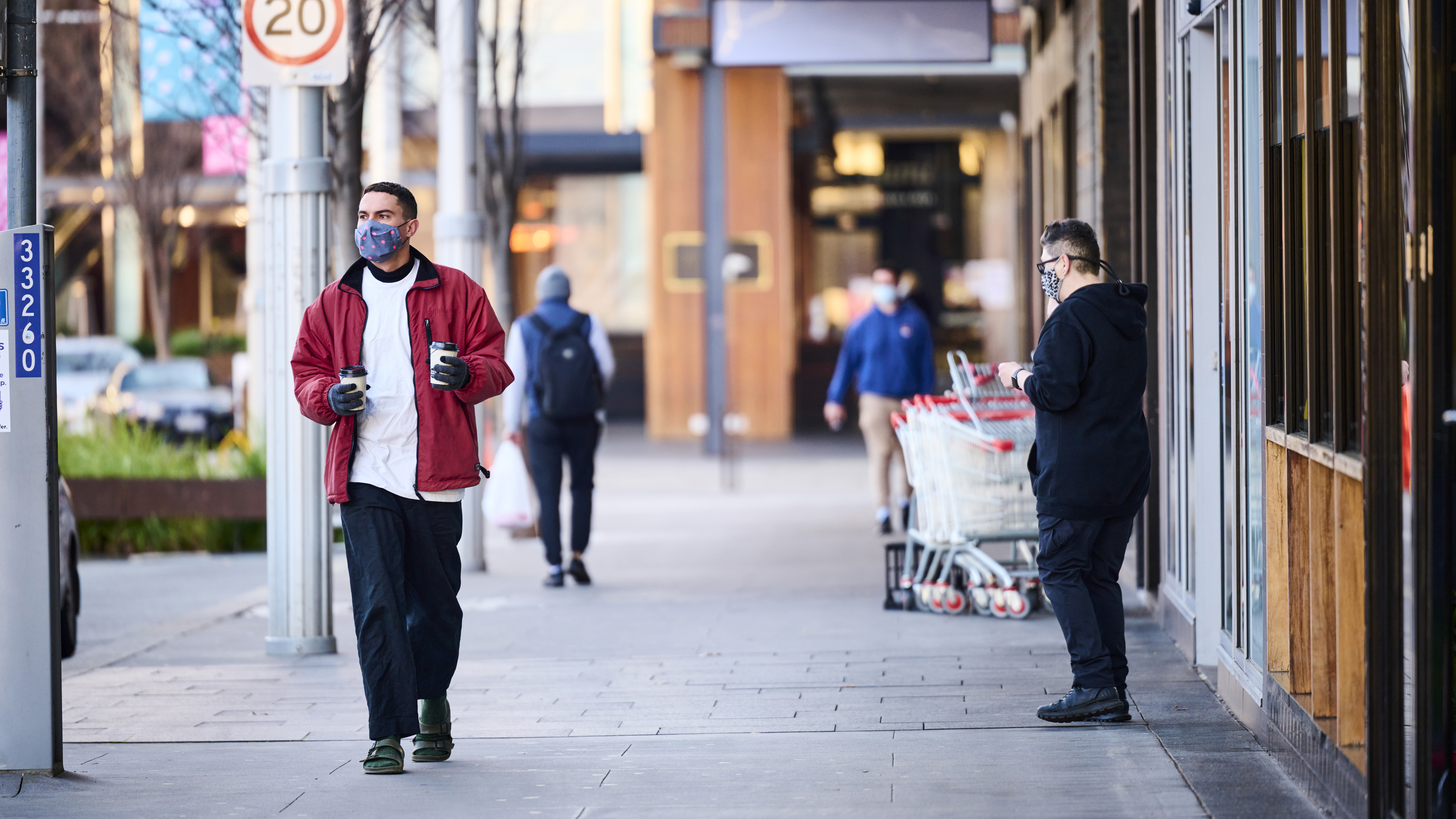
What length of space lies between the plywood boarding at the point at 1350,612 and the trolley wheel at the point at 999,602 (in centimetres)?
377

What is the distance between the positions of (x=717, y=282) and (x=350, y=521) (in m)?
16.4

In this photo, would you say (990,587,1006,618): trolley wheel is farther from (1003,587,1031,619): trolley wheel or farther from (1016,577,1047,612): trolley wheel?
(1016,577,1047,612): trolley wheel

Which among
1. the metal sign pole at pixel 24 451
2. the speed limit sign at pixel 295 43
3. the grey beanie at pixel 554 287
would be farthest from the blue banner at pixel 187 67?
the metal sign pole at pixel 24 451

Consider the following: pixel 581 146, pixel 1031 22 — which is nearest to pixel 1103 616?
pixel 1031 22

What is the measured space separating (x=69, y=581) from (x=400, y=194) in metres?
3.83

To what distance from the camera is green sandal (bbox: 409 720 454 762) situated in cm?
605

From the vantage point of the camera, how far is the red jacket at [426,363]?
583 cm

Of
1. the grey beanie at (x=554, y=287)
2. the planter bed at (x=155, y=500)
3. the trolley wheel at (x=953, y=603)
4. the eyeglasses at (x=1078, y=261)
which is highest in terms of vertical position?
the grey beanie at (x=554, y=287)

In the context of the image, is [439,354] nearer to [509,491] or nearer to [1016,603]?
[1016,603]

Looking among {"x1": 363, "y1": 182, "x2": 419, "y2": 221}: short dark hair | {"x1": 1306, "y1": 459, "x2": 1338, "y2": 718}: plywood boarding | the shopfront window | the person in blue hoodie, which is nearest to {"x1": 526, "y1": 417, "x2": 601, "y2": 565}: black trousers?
the person in blue hoodie

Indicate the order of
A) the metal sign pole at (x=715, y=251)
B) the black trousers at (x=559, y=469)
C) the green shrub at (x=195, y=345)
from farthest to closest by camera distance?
the green shrub at (x=195, y=345)
the metal sign pole at (x=715, y=251)
the black trousers at (x=559, y=469)

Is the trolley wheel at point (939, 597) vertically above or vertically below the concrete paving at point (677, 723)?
above

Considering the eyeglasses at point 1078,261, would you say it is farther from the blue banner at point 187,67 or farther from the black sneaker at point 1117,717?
the blue banner at point 187,67

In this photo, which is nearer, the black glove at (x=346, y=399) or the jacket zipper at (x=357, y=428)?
the black glove at (x=346, y=399)
